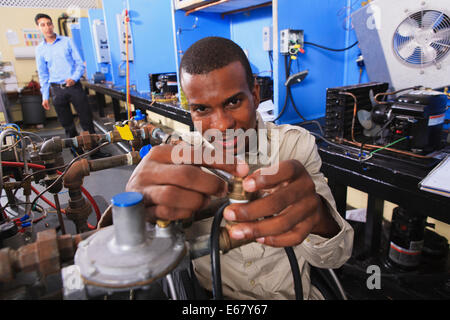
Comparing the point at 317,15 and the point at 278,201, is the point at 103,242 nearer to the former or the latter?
the point at 278,201

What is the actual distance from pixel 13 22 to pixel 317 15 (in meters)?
7.39

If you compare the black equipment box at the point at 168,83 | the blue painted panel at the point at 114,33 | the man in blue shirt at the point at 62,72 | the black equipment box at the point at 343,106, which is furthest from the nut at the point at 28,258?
the blue painted panel at the point at 114,33

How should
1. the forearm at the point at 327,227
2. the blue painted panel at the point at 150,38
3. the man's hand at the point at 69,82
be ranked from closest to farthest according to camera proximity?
the forearm at the point at 327,227 → the blue painted panel at the point at 150,38 → the man's hand at the point at 69,82

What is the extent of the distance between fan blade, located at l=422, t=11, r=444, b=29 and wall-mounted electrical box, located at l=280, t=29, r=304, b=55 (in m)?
0.62

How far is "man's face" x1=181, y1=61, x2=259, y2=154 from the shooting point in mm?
802

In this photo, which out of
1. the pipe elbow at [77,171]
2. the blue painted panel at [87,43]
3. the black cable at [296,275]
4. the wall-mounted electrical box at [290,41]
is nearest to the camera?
the black cable at [296,275]

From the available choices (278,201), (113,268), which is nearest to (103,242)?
(113,268)

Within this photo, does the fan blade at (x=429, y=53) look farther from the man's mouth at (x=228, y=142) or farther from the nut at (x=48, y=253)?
the nut at (x=48, y=253)

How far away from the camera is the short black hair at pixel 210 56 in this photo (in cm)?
80

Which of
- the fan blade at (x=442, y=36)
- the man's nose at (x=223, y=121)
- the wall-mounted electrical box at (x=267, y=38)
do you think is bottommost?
the man's nose at (x=223, y=121)

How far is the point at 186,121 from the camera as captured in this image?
2.33 m

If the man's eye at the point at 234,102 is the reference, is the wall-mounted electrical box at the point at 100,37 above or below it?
above

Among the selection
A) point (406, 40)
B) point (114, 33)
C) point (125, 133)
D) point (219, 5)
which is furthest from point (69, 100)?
point (406, 40)

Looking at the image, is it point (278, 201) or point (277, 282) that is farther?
point (277, 282)
